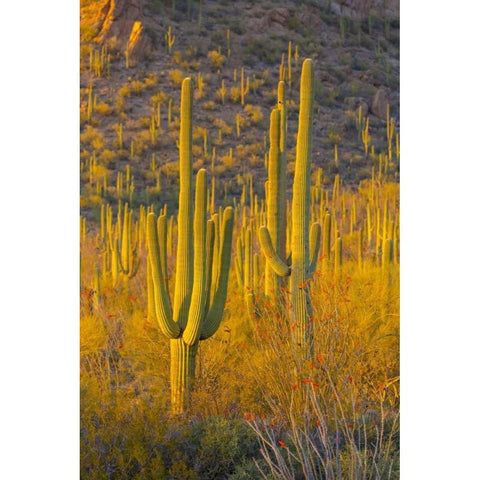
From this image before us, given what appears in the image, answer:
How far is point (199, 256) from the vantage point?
4.85 meters

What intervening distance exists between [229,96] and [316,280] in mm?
1286

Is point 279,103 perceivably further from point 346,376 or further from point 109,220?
point 346,376

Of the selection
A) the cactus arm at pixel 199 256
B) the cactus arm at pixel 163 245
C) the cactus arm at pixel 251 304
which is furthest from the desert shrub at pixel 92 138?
the cactus arm at pixel 251 304

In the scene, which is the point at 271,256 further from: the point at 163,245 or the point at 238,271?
the point at 163,245

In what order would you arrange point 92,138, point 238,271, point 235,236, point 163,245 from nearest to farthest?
point 163,245 → point 92,138 → point 238,271 → point 235,236

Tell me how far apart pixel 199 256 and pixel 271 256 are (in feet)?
1.34

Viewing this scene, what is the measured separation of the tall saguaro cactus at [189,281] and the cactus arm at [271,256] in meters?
0.20

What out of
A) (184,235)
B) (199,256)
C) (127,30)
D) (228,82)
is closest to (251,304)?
(199,256)

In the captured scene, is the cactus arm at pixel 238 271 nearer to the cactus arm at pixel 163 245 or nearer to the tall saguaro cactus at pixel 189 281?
the tall saguaro cactus at pixel 189 281

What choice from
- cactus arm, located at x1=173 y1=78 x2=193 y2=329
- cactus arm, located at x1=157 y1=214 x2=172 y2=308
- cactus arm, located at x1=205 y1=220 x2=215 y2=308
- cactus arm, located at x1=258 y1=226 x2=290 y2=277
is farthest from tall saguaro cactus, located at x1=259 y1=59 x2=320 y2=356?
cactus arm, located at x1=157 y1=214 x2=172 y2=308

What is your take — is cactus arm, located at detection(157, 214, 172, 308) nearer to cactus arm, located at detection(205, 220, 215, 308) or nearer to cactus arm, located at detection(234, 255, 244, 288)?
cactus arm, located at detection(205, 220, 215, 308)

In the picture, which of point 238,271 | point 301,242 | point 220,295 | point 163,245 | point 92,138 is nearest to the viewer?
point 301,242
